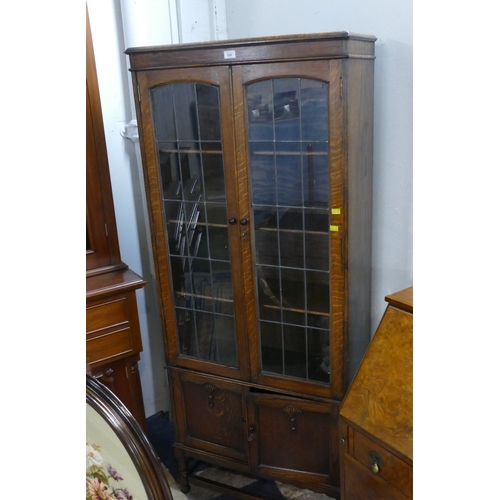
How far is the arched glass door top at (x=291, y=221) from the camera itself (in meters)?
1.65

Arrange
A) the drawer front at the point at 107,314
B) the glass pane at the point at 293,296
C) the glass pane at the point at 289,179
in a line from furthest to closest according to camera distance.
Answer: the drawer front at the point at 107,314 → the glass pane at the point at 293,296 → the glass pane at the point at 289,179

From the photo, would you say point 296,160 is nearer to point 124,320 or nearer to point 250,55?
point 250,55

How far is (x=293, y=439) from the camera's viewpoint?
1.97m

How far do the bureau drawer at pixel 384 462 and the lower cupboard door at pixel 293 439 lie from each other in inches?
17.4

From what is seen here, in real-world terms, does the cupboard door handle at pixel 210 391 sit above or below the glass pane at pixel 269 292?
below

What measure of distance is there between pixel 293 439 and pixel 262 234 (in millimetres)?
793

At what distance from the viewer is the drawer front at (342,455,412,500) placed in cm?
132

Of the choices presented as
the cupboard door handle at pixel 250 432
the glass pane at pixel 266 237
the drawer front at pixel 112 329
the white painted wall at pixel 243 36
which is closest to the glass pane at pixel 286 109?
the glass pane at pixel 266 237

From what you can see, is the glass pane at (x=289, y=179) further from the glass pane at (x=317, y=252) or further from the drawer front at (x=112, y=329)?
the drawer front at (x=112, y=329)

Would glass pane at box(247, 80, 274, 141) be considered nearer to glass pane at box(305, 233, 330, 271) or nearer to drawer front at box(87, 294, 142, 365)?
glass pane at box(305, 233, 330, 271)

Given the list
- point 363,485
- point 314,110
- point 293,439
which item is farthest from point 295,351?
point 314,110

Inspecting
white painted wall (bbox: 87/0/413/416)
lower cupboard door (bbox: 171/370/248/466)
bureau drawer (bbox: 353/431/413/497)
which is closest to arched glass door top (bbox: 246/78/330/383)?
lower cupboard door (bbox: 171/370/248/466)

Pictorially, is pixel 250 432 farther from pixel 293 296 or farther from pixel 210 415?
pixel 293 296
